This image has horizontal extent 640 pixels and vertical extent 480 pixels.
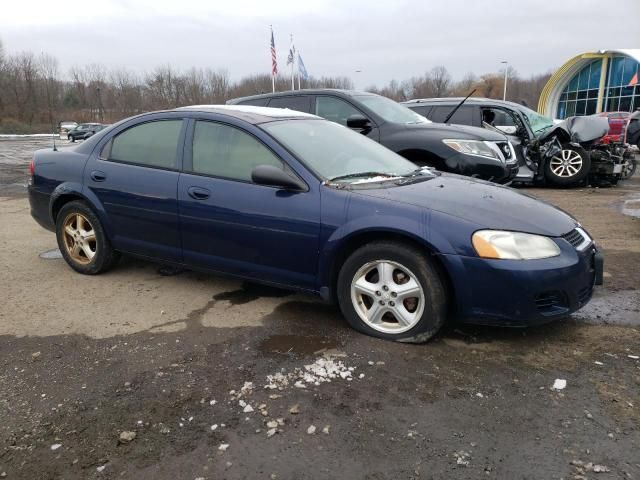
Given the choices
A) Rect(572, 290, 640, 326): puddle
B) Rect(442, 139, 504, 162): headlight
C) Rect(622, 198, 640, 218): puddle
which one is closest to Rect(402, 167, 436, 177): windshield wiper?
Rect(572, 290, 640, 326): puddle

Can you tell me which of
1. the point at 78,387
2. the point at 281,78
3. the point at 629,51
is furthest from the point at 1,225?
the point at 281,78

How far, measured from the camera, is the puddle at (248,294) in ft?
13.6

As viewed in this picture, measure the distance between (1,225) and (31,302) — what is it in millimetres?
3653

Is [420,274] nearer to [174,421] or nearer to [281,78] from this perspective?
[174,421]

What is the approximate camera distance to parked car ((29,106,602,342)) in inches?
121

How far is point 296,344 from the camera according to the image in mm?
3336

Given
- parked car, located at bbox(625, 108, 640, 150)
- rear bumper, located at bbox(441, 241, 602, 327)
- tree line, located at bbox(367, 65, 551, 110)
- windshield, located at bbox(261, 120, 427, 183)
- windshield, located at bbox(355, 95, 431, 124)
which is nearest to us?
rear bumper, located at bbox(441, 241, 602, 327)

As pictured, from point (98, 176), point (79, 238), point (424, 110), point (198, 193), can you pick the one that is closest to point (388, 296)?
point (198, 193)

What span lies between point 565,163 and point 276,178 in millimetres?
8248

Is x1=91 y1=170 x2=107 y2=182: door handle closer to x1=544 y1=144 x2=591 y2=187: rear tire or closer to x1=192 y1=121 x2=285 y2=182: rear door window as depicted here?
x1=192 y1=121 x2=285 y2=182: rear door window

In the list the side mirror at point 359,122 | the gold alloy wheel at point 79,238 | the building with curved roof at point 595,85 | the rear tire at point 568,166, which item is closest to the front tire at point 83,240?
the gold alloy wheel at point 79,238

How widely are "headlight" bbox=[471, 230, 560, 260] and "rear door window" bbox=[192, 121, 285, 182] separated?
1.47 metres

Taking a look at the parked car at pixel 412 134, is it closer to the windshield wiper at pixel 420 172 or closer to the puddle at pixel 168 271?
the windshield wiper at pixel 420 172

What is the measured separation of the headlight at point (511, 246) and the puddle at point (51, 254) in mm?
4490
